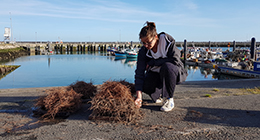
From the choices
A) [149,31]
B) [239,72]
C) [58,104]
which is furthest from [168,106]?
[239,72]

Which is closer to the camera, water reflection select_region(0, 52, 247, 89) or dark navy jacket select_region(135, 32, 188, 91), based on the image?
dark navy jacket select_region(135, 32, 188, 91)

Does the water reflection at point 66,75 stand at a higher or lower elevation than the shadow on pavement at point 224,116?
lower

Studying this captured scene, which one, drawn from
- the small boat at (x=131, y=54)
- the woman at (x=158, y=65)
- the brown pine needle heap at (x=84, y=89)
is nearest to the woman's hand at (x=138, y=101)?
the woman at (x=158, y=65)

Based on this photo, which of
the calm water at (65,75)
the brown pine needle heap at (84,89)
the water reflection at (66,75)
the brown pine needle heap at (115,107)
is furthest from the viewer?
the water reflection at (66,75)

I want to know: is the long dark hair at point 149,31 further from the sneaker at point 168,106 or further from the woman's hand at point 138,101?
the sneaker at point 168,106

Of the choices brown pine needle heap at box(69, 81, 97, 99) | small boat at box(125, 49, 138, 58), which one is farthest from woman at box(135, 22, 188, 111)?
small boat at box(125, 49, 138, 58)

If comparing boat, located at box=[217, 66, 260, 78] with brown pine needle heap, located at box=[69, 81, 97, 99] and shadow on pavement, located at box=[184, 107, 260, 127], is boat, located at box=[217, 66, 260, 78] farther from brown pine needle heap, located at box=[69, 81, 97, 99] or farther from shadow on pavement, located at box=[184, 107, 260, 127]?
brown pine needle heap, located at box=[69, 81, 97, 99]

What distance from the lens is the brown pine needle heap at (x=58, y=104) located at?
3.24m

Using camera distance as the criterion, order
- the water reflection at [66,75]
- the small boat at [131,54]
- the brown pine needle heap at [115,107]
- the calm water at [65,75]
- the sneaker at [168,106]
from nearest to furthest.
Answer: the brown pine needle heap at [115,107] → the sneaker at [168,106] → the calm water at [65,75] → the water reflection at [66,75] → the small boat at [131,54]

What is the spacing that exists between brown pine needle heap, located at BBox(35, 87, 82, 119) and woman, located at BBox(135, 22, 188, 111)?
1.01 m

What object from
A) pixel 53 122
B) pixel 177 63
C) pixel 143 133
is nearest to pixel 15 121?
pixel 53 122

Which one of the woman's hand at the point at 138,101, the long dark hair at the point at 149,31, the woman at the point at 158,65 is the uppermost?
the long dark hair at the point at 149,31

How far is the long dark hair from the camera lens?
3.02 m

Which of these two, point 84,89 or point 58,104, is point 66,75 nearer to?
point 84,89
